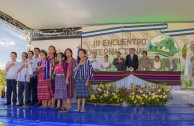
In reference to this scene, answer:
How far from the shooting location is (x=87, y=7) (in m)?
7.96

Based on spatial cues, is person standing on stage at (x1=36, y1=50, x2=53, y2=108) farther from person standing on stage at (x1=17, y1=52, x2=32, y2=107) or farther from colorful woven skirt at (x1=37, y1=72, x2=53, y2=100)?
person standing on stage at (x1=17, y1=52, x2=32, y2=107)

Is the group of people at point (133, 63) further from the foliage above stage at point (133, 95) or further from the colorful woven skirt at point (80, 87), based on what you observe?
the colorful woven skirt at point (80, 87)

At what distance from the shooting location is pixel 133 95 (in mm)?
5750

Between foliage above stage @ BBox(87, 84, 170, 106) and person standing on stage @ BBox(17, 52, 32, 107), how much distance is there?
1.51 m

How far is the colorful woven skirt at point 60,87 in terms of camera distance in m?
4.77

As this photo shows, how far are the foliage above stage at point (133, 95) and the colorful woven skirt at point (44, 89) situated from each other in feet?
4.07

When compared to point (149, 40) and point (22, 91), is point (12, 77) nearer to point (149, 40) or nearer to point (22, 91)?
point (22, 91)

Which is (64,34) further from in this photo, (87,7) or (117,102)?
(117,102)

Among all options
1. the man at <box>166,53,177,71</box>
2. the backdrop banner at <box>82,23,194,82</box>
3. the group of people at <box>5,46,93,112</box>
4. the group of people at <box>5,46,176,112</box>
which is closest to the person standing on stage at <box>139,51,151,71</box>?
the man at <box>166,53,177,71</box>

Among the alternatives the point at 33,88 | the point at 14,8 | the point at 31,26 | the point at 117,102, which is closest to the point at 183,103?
the point at 117,102

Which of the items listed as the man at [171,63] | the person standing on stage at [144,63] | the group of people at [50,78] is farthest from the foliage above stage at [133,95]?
the man at [171,63]

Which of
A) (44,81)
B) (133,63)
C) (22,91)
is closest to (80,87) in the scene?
(44,81)

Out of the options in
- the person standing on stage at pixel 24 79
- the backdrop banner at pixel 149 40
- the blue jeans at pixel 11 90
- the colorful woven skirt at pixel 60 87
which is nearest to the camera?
the colorful woven skirt at pixel 60 87

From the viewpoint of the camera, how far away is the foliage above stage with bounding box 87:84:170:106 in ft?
19.0
